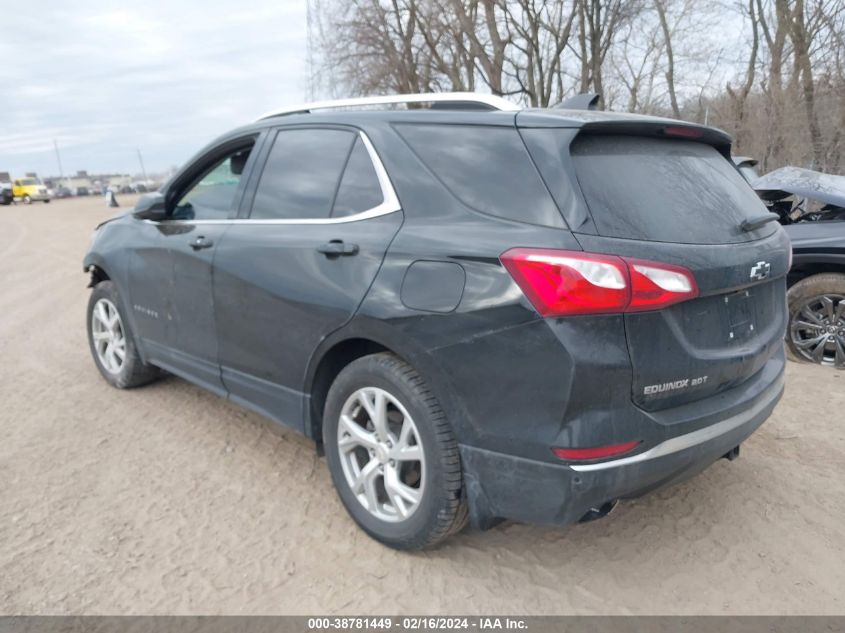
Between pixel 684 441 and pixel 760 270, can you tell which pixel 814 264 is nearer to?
pixel 760 270

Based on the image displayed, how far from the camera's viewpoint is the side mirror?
13.3 ft

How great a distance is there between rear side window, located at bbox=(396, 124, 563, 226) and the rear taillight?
175 millimetres

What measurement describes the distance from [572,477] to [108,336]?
3804 millimetres

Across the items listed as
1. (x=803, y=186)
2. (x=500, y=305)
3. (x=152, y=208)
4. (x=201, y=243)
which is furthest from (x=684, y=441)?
(x=803, y=186)

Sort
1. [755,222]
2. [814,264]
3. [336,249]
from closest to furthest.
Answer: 1. [755,222]
2. [336,249]
3. [814,264]

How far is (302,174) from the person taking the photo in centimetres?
322

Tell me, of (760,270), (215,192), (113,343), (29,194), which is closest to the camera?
(760,270)

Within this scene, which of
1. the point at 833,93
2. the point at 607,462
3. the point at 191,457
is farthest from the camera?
the point at 833,93

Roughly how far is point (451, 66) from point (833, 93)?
14092 millimetres

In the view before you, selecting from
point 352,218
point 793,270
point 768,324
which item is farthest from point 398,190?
point 793,270

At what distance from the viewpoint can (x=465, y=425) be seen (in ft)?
7.95

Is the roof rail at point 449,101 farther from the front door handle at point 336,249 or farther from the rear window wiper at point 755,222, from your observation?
the rear window wiper at point 755,222

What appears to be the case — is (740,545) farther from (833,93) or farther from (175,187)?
(833,93)

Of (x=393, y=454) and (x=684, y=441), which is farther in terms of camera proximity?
(x=393, y=454)
